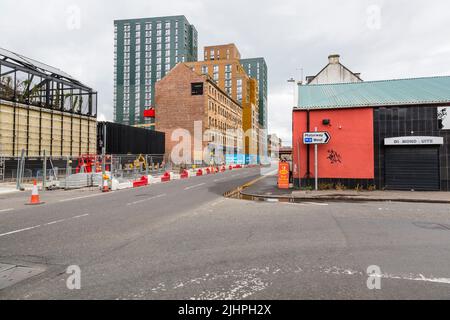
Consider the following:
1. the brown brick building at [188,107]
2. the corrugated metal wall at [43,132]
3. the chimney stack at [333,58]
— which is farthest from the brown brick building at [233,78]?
the corrugated metal wall at [43,132]

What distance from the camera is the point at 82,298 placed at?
3.62m

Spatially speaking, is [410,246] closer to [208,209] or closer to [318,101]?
[208,209]

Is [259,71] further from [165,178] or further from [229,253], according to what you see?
[229,253]

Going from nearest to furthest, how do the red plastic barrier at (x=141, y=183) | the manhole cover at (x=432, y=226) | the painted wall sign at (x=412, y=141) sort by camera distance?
the manhole cover at (x=432, y=226)
the painted wall sign at (x=412, y=141)
the red plastic barrier at (x=141, y=183)

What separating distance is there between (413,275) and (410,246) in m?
1.78

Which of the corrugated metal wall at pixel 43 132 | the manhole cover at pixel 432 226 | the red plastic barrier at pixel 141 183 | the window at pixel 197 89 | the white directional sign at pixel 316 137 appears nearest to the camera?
the manhole cover at pixel 432 226

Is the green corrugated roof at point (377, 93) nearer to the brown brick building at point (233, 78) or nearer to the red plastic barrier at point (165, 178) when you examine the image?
the red plastic barrier at point (165, 178)

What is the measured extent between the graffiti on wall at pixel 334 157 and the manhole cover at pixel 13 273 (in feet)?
50.0

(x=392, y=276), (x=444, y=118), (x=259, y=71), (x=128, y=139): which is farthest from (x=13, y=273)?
(x=259, y=71)

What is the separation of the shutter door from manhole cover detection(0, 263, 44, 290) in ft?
54.7

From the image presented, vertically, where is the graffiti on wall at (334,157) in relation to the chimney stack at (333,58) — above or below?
below

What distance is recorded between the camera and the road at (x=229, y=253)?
12.7 ft

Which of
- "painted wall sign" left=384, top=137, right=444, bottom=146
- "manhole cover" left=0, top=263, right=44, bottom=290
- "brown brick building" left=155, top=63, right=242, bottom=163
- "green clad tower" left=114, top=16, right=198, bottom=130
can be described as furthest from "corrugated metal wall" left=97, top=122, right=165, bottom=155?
"green clad tower" left=114, top=16, right=198, bottom=130

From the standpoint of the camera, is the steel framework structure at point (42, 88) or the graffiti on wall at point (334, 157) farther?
the steel framework structure at point (42, 88)
